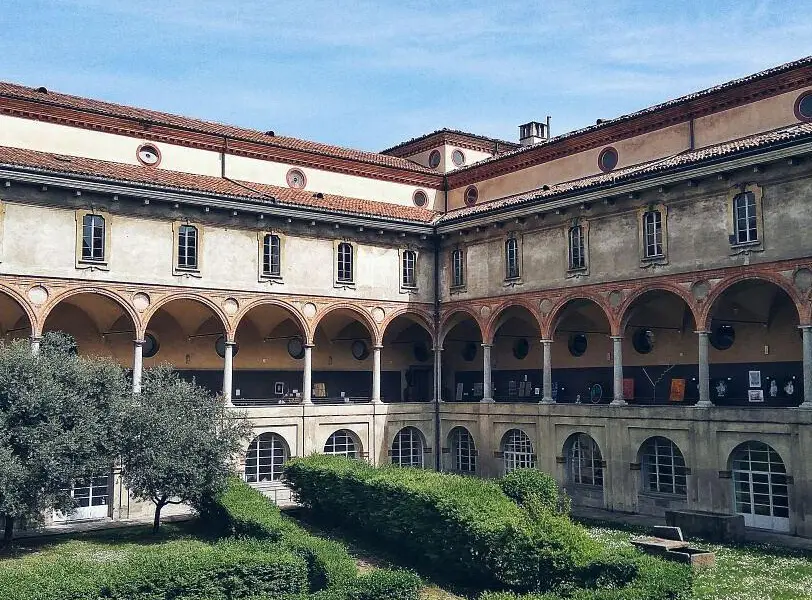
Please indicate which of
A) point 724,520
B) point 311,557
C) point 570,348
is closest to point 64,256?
point 311,557

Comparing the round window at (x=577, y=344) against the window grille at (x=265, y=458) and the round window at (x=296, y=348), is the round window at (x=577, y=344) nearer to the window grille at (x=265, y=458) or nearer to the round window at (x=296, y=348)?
Result: the round window at (x=296, y=348)

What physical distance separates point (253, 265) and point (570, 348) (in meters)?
12.6

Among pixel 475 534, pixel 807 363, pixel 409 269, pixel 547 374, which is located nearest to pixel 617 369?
pixel 547 374

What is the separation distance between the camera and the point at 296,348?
34.1 metres

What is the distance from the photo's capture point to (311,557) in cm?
1823

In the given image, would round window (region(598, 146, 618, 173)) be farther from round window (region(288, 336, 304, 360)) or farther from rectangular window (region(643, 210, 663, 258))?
round window (region(288, 336, 304, 360))

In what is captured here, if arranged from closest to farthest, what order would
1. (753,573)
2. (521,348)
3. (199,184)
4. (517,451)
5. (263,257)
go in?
(753,573), (199,184), (263,257), (517,451), (521,348)

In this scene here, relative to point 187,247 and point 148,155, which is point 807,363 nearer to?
point 187,247

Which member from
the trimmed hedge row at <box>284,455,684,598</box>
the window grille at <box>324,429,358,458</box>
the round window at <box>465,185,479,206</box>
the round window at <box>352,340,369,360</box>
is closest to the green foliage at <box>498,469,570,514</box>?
the trimmed hedge row at <box>284,455,684,598</box>

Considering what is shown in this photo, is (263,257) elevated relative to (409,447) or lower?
elevated

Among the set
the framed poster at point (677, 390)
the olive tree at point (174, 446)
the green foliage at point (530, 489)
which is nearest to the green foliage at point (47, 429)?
the olive tree at point (174, 446)

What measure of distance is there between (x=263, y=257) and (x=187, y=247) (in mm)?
2772

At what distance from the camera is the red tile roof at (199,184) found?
84.2 ft

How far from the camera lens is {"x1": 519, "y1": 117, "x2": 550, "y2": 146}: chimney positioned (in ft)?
134
